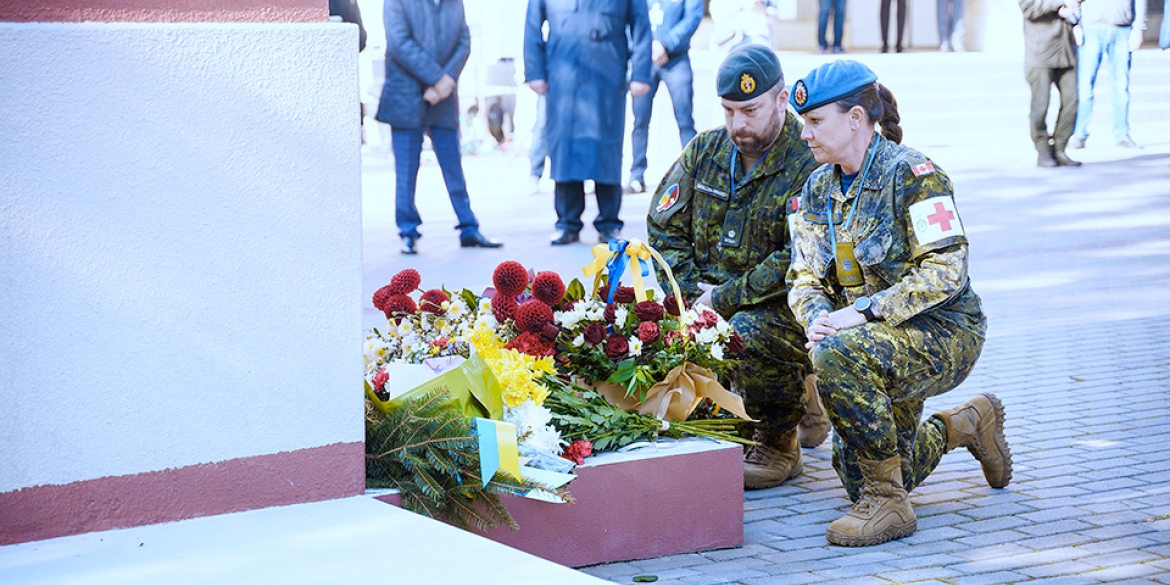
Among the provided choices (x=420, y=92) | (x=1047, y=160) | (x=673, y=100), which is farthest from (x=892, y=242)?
(x=1047, y=160)

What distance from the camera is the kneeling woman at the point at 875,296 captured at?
13.2 feet

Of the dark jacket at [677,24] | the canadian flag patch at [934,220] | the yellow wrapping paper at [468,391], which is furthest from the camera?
the dark jacket at [677,24]

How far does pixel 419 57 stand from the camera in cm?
1048

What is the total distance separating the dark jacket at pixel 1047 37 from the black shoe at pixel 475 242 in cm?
697

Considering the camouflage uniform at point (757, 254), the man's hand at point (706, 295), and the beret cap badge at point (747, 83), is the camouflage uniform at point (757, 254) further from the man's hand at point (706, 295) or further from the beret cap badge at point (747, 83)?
the beret cap badge at point (747, 83)

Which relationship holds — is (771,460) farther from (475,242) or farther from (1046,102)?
(1046,102)

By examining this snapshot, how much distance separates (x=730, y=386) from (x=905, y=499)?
85 centimetres

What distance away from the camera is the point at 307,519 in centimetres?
327

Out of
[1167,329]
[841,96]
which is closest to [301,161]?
[841,96]

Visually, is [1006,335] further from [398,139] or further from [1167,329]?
[398,139]

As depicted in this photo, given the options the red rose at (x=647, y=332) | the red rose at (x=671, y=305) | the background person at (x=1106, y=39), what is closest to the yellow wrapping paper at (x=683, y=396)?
the red rose at (x=647, y=332)

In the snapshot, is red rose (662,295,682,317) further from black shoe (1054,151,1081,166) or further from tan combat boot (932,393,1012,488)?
black shoe (1054,151,1081,166)

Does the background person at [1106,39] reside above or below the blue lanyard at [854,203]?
below

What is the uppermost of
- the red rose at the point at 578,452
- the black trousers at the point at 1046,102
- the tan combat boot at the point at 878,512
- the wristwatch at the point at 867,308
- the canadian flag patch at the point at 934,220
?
the canadian flag patch at the point at 934,220
